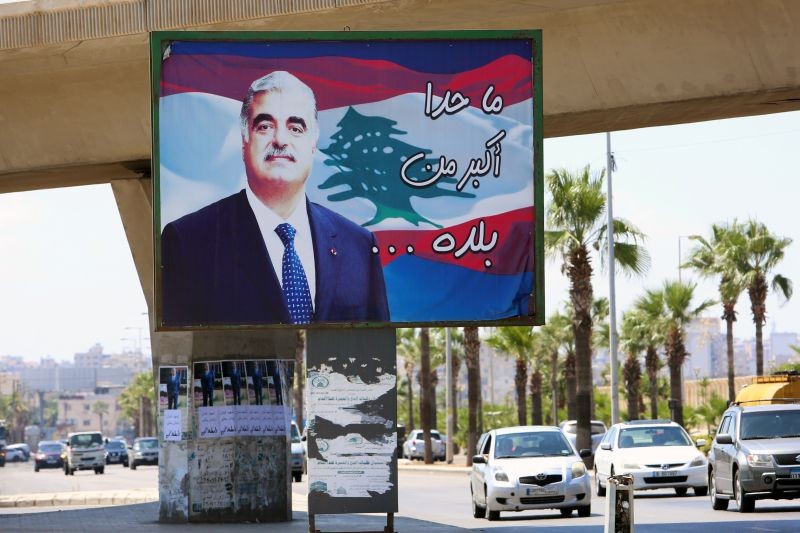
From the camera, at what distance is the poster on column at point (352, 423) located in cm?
1622

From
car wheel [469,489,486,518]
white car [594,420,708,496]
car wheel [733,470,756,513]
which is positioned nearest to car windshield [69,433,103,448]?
white car [594,420,708,496]

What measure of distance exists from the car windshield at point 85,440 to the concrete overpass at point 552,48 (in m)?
43.1

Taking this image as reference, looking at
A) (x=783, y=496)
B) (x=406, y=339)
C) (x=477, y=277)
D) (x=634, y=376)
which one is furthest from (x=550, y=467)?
(x=406, y=339)

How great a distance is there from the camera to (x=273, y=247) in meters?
16.7

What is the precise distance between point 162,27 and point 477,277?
5.39m

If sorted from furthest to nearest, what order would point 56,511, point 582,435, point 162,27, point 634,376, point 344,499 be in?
point 634,376, point 582,435, point 56,511, point 162,27, point 344,499

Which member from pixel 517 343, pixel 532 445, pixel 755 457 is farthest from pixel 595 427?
pixel 755 457

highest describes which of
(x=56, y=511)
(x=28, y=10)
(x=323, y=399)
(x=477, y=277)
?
(x=28, y=10)

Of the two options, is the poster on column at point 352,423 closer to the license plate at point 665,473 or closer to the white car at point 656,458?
the white car at point 656,458

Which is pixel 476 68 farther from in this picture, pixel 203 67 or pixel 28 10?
pixel 28 10

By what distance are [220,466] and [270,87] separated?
7.89 m

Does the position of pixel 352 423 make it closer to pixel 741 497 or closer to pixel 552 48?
pixel 552 48

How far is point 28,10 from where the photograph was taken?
19.3 meters

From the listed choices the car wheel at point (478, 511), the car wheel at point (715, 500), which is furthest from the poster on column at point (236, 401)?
the car wheel at point (715, 500)
